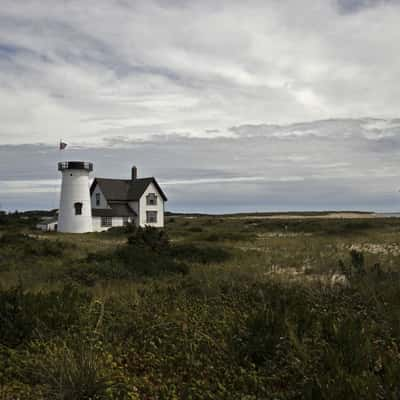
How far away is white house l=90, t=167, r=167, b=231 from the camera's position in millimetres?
45438

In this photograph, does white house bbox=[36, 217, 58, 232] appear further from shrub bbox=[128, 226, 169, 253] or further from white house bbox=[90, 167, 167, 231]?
shrub bbox=[128, 226, 169, 253]

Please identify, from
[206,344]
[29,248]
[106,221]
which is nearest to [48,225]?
[106,221]

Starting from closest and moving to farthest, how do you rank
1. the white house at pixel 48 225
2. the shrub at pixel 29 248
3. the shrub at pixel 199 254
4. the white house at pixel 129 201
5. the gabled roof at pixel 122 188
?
the shrub at pixel 199 254 < the shrub at pixel 29 248 < the white house at pixel 48 225 < the white house at pixel 129 201 < the gabled roof at pixel 122 188

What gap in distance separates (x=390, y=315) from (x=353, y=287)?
1939 millimetres

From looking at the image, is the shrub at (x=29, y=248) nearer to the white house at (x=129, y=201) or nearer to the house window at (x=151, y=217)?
the white house at (x=129, y=201)

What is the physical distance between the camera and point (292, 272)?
12.6 metres

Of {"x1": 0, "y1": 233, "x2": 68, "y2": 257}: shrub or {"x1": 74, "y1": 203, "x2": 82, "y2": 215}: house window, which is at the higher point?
{"x1": 74, "y1": 203, "x2": 82, "y2": 215}: house window

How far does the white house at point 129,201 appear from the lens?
45438 mm

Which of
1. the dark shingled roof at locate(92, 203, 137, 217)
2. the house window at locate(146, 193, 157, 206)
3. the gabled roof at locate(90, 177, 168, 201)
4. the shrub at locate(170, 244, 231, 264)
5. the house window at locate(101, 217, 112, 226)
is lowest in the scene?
the shrub at locate(170, 244, 231, 264)

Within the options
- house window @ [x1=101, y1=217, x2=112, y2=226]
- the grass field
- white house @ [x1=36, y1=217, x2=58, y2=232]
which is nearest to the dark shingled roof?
house window @ [x1=101, y1=217, x2=112, y2=226]

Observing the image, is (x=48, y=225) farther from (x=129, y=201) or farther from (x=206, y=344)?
(x=206, y=344)

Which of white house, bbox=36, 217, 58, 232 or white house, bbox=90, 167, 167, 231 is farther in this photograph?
white house, bbox=90, 167, 167, 231

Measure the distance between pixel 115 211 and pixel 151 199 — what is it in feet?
13.3

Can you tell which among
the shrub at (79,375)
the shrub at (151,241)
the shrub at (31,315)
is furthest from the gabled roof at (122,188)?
the shrub at (79,375)
